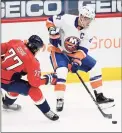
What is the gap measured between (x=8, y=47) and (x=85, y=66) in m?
0.65

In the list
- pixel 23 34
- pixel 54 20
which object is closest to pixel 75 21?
pixel 54 20

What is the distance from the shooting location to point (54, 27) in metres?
3.10

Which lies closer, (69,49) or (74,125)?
(74,125)

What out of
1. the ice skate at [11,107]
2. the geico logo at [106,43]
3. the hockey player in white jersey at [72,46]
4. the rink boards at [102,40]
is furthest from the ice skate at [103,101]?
the geico logo at [106,43]

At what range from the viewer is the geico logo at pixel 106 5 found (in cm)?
423

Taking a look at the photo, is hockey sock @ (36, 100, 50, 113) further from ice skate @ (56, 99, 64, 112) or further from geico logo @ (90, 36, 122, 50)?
geico logo @ (90, 36, 122, 50)

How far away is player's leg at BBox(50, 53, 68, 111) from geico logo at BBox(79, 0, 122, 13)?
1154 millimetres

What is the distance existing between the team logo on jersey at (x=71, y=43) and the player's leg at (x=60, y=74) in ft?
0.22

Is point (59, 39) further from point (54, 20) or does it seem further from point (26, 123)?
point (26, 123)

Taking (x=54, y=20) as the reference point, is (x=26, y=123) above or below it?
below

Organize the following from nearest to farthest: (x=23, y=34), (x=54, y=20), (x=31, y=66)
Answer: (x=31, y=66) → (x=54, y=20) → (x=23, y=34)

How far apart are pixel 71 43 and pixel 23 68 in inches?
20.9

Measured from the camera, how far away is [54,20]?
315 cm

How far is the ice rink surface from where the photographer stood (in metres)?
2.79
